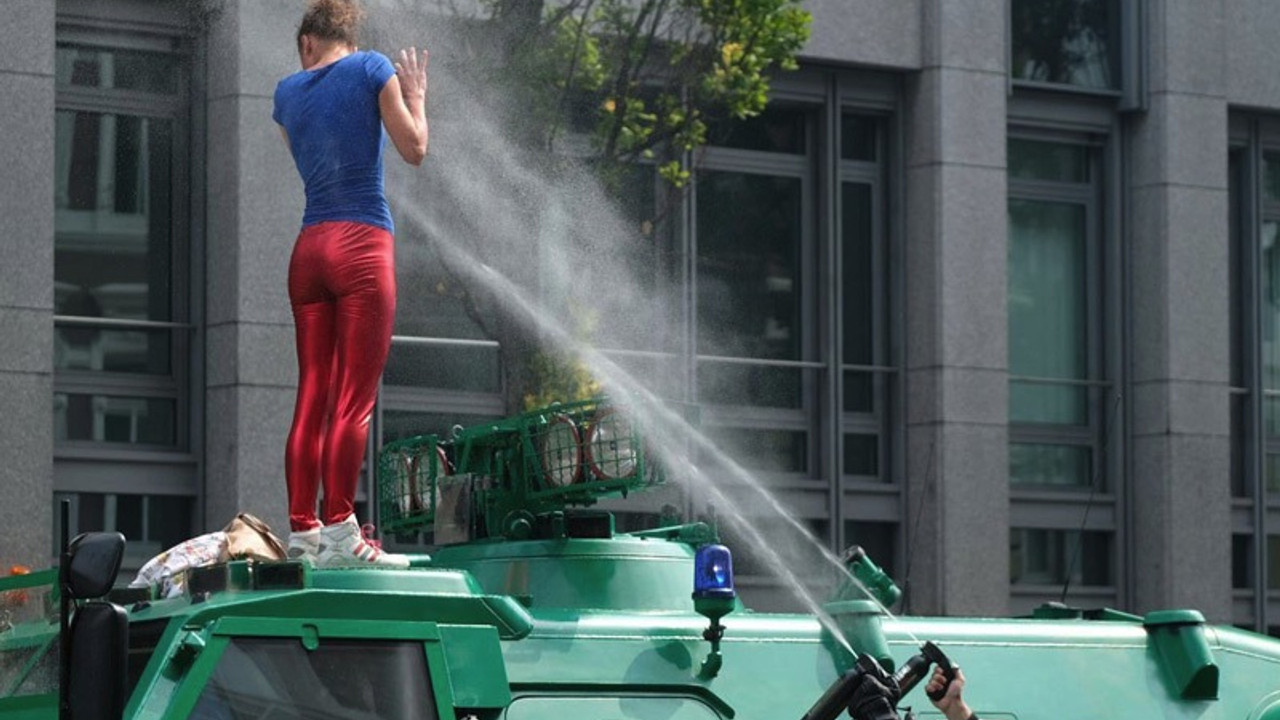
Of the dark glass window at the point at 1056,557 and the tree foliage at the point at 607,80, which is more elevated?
the tree foliage at the point at 607,80

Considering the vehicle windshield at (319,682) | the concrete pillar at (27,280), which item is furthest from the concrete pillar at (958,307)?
the vehicle windshield at (319,682)

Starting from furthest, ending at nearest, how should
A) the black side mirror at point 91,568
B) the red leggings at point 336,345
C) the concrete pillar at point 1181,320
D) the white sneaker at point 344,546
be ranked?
the concrete pillar at point 1181,320 → the red leggings at point 336,345 → the white sneaker at point 344,546 → the black side mirror at point 91,568

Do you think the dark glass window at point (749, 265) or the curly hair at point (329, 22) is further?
the dark glass window at point (749, 265)

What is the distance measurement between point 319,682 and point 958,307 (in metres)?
15.1

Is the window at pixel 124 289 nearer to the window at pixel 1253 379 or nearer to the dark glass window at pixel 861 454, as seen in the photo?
the dark glass window at pixel 861 454

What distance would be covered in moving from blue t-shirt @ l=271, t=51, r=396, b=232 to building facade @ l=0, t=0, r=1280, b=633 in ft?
26.8

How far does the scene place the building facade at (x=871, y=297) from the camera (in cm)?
1767

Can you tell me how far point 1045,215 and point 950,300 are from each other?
2.15 metres

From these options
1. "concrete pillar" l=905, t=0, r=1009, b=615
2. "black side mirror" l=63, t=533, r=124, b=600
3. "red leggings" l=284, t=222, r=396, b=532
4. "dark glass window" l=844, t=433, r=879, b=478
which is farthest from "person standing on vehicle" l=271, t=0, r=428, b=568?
"dark glass window" l=844, t=433, r=879, b=478

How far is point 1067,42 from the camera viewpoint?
22.4m

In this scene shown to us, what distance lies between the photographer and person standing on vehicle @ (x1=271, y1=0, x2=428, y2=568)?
25.6ft

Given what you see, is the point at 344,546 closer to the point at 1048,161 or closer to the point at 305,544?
the point at 305,544

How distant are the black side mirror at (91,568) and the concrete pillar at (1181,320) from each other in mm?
17064

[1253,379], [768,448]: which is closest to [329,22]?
[768,448]
